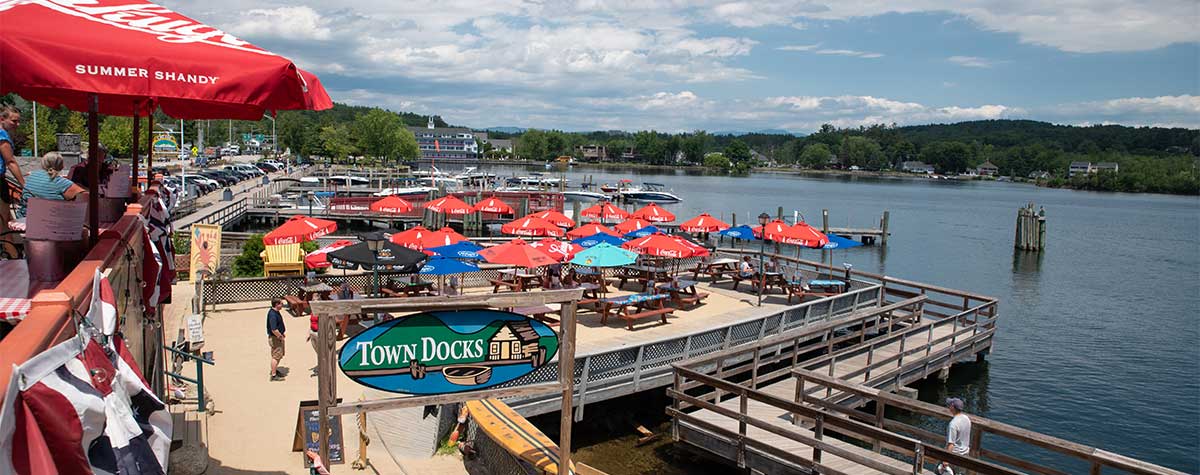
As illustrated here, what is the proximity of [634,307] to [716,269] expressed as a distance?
728 centimetres

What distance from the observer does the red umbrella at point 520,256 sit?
1748 cm

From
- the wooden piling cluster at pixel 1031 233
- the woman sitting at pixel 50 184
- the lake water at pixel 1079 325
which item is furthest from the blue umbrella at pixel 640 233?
the wooden piling cluster at pixel 1031 233

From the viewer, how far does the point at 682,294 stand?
20.9m

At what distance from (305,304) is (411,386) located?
1307 cm

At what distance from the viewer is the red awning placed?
4027mm

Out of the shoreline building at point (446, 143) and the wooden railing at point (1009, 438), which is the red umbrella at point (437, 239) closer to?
the wooden railing at point (1009, 438)

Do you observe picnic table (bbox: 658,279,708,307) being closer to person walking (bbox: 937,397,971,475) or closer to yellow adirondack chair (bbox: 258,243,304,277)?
yellow adirondack chair (bbox: 258,243,304,277)

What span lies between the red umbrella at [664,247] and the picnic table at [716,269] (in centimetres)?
A: 391

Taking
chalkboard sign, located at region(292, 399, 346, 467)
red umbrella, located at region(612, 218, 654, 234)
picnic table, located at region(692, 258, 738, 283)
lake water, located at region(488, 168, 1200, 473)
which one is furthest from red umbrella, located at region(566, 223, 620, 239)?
chalkboard sign, located at region(292, 399, 346, 467)

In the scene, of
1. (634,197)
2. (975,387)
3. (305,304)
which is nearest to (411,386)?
(305,304)

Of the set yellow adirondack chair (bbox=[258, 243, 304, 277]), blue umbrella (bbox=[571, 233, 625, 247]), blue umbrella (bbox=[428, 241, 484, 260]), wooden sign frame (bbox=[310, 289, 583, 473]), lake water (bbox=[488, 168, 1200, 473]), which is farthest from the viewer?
blue umbrella (bbox=[571, 233, 625, 247])

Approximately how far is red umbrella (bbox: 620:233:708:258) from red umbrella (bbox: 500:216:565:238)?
440 centimetres

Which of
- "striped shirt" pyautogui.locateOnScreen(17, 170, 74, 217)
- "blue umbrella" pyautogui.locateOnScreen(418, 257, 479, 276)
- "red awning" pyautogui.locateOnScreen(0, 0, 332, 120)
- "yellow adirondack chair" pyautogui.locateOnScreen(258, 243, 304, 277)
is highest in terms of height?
"red awning" pyautogui.locateOnScreen(0, 0, 332, 120)

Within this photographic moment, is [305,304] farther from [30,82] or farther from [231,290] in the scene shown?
[30,82]
